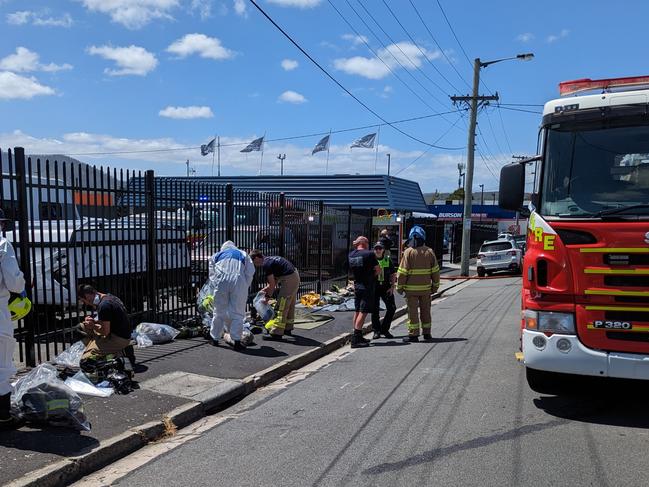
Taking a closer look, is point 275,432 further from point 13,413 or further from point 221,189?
point 221,189

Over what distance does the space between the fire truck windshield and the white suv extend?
20423mm

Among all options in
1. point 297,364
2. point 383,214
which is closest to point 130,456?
point 297,364

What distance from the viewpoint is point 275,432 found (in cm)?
522

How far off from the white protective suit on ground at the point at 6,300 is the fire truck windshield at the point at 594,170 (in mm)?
4857

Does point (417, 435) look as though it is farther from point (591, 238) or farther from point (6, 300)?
point (6, 300)

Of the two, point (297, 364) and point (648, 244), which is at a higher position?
point (648, 244)

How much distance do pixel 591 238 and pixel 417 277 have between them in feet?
14.2

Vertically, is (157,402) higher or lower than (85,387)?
lower

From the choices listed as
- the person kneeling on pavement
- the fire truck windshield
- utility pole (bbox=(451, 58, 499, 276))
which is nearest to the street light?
utility pole (bbox=(451, 58, 499, 276))

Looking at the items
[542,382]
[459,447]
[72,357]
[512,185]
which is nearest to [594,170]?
[512,185]

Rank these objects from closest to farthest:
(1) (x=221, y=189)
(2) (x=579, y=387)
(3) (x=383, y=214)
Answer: (2) (x=579, y=387) < (1) (x=221, y=189) < (3) (x=383, y=214)

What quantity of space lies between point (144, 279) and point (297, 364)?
2796 millimetres

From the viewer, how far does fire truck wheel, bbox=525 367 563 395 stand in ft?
19.6

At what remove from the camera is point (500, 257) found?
1004 inches
